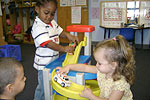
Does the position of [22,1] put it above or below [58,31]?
above

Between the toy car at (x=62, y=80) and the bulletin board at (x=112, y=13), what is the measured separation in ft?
14.6

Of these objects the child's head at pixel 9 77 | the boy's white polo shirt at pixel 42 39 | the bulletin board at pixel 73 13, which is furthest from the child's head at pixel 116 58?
the bulletin board at pixel 73 13

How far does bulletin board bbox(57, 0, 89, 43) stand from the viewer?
5332 millimetres

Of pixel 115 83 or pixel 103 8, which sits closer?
pixel 115 83

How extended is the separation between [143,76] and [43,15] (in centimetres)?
206

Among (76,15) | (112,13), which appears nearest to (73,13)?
(76,15)

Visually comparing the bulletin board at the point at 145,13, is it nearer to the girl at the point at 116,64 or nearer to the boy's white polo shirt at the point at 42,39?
the boy's white polo shirt at the point at 42,39

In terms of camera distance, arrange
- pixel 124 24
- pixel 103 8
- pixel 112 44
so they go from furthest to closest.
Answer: pixel 103 8, pixel 124 24, pixel 112 44

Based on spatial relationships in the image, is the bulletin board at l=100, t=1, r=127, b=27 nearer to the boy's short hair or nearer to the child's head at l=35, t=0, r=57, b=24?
the child's head at l=35, t=0, r=57, b=24

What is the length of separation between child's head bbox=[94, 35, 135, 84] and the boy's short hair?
47 centimetres

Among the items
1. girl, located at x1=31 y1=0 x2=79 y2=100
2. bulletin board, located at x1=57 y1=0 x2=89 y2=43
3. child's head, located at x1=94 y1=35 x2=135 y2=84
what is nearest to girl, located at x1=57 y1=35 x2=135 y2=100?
child's head, located at x1=94 y1=35 x2=135 y2=84

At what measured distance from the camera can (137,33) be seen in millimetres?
4965

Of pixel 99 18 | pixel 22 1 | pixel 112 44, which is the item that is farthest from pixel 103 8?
pixel 112 44

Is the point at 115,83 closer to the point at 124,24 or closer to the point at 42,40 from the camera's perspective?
the point at 42,40
